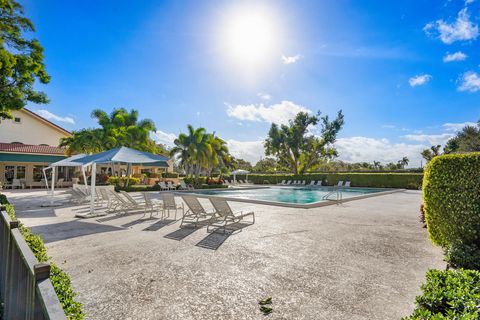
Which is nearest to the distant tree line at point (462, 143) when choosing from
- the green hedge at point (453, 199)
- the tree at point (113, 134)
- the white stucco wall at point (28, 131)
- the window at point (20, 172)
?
the tree at point (113, 134)

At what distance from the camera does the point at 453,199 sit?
16.8 feet

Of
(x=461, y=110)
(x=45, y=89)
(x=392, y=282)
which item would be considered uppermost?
(x=461, y=110)

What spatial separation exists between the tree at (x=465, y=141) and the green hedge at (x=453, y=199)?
49.2 meters

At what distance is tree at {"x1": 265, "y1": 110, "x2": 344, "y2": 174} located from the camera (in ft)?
129

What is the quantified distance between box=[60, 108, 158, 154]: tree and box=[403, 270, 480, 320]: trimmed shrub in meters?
24.7

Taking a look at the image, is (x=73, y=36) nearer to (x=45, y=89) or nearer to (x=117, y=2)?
(x=45, y=89)

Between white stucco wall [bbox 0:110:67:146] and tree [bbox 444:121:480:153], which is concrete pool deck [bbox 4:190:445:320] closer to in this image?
white stucco wall [bbox 0:110:67:146]

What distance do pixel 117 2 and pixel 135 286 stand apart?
45.4 feet

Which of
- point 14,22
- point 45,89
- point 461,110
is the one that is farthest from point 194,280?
point 461,110

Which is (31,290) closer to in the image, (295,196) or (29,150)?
(295,196)

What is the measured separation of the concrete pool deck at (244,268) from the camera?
320 centimetres

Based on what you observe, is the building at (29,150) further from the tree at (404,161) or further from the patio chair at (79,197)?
the tree at (404,161)

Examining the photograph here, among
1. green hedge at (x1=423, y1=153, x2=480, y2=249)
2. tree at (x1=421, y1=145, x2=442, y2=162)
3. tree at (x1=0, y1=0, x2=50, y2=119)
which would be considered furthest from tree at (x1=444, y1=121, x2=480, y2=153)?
tree at (x1=0, y1=0, x2=50, y2=119)

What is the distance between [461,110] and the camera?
27234mm
